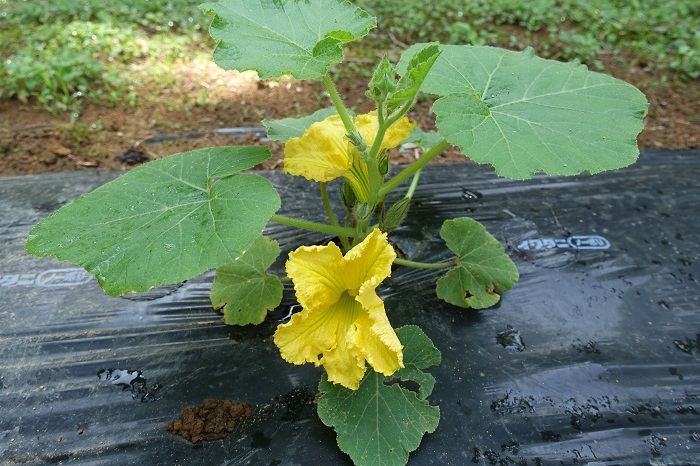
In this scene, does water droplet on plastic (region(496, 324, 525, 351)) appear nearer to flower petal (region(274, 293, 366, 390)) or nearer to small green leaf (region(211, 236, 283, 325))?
A: flower petal (region(274, 293, 366, 390))

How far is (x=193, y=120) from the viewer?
341cm

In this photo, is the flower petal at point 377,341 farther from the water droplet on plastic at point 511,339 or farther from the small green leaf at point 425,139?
the small green leaf at point 425,139

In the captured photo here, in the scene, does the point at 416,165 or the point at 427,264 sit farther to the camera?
the point at 427,264

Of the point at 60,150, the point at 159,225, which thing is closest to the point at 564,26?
the point at 60,150

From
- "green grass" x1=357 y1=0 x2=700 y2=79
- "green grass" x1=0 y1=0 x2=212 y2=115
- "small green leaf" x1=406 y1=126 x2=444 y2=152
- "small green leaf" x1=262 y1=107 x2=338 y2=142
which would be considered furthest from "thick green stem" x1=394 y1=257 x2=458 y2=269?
"green grass" x1=357 y1=0 x2=700 y2=79

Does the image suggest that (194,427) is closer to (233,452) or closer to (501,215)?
(233,452)

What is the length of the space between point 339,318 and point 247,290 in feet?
1.51

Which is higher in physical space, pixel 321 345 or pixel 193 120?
pixel 321 345

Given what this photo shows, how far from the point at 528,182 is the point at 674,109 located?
1979 mm

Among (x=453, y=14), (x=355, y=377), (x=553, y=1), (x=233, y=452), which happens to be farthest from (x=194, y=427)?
(x=553, y=1)

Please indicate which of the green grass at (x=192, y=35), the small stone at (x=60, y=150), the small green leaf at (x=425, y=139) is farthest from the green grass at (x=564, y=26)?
the small stone at (x=60, y=150)

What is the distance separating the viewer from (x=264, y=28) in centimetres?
163

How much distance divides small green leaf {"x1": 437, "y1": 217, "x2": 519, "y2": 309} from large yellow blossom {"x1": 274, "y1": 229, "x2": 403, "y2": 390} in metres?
0.54

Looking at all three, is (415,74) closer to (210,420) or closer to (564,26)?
(210,420)
